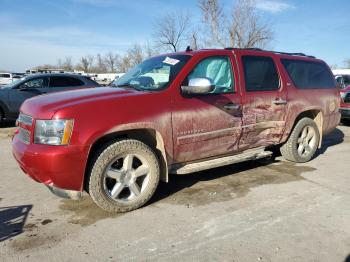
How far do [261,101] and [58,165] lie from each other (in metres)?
3.00

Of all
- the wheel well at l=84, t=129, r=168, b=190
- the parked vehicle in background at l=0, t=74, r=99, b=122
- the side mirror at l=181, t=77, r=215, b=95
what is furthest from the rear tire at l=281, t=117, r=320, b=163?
the parked vehicle in background at l=0, t=74, r=99, b=122

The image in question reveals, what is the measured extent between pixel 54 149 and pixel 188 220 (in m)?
1.57

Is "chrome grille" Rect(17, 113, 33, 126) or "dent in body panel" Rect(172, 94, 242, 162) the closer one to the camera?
"chrome grille" Rect(17, 113, 33, 126)

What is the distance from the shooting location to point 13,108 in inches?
434

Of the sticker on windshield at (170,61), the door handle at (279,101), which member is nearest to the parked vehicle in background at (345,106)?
the door handle at (279,101)

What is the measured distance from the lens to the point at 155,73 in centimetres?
478

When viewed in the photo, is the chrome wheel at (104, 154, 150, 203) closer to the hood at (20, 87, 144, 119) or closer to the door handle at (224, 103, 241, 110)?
the hood at (20, 87, 144, 119)

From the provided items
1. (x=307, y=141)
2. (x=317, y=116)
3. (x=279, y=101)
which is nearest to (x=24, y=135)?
(x=279, y=101)

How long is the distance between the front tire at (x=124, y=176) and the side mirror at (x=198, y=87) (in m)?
0.86

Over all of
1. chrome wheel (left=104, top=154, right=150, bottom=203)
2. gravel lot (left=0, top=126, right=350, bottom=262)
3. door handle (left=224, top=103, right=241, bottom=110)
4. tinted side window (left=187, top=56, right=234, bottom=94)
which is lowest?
gravel lot (left=0, top=126, right=350, bottom=262)

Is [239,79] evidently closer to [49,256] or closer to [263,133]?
[263,133]

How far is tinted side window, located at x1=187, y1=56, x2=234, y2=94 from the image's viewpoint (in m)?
4.78

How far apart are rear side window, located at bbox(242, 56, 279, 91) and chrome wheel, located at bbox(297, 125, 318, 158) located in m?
1.18

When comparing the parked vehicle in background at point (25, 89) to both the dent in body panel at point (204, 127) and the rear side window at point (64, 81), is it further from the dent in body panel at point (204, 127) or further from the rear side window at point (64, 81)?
the dent in body panel at point (204, 127)
